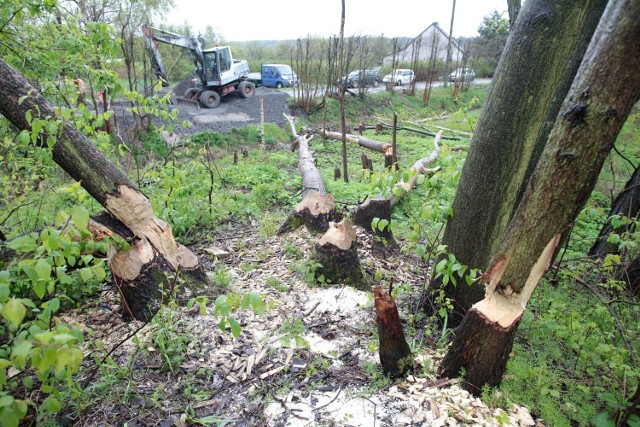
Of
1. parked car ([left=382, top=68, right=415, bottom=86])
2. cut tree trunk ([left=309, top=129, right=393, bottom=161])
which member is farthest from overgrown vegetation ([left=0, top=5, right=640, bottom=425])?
parked car ([left=382, top=68, right=415, bottom=86])

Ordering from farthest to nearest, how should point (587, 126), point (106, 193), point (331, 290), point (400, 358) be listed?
1. point (331, 290)
2. point (106, 193)
3. point (400, 358)
4. point (587, 126)

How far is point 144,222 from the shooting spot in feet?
10.8

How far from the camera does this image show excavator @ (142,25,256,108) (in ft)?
48.0

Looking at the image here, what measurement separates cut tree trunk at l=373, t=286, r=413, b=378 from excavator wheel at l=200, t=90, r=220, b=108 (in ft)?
53.3

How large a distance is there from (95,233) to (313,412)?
93.3 inches

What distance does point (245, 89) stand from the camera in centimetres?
1831

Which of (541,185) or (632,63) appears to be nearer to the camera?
(632,63)

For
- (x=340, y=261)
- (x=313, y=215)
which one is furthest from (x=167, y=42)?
(x=340, y=261)

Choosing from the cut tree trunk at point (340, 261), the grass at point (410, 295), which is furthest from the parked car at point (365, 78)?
the cut tree trunk at point (340, 261)

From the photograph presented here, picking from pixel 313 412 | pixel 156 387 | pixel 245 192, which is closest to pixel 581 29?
pixel 313 412

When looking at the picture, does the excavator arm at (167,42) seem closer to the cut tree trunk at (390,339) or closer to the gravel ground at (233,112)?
the gravel ground at (233,112)

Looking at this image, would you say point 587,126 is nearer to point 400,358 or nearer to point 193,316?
point 400,358

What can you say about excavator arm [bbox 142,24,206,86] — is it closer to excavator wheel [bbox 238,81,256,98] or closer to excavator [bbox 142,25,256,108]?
excavator [bbox 142,25,256,108]

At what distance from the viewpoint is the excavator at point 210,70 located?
14630 mm
